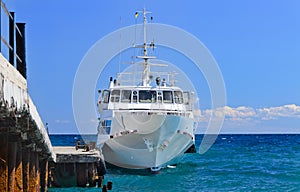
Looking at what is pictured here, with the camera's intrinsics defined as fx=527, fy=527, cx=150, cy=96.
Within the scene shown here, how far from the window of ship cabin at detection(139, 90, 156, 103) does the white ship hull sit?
2.52 meters

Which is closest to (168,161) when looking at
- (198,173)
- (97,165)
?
(198,173)

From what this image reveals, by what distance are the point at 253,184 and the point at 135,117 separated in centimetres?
843

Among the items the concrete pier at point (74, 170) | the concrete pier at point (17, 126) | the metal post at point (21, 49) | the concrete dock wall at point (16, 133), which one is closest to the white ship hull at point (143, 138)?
the concrete pier at point (74, 170)

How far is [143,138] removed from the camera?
30.9 metres

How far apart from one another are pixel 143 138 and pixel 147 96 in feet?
13.0

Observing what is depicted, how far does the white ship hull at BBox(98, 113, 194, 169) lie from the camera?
30.9 m

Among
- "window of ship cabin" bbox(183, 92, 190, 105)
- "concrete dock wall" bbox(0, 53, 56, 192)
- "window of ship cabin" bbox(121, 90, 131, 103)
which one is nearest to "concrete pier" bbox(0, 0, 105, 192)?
"concrete dock wall" bbox(0, 53, 56, 192)

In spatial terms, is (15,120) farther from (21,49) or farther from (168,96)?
(168,96)

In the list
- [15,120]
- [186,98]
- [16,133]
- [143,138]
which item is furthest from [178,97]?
[15,120]

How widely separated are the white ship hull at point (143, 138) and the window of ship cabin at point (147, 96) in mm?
2518

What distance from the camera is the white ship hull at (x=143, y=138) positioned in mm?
30906

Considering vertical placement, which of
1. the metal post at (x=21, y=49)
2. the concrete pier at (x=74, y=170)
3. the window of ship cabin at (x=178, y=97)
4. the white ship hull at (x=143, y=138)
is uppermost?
the window of ship cabin at (x=178, y=97)

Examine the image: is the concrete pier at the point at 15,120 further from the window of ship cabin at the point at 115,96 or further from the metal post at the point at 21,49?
the window of ship cabin at the point at 115,96

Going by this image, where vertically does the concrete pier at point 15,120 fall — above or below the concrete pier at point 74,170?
above
